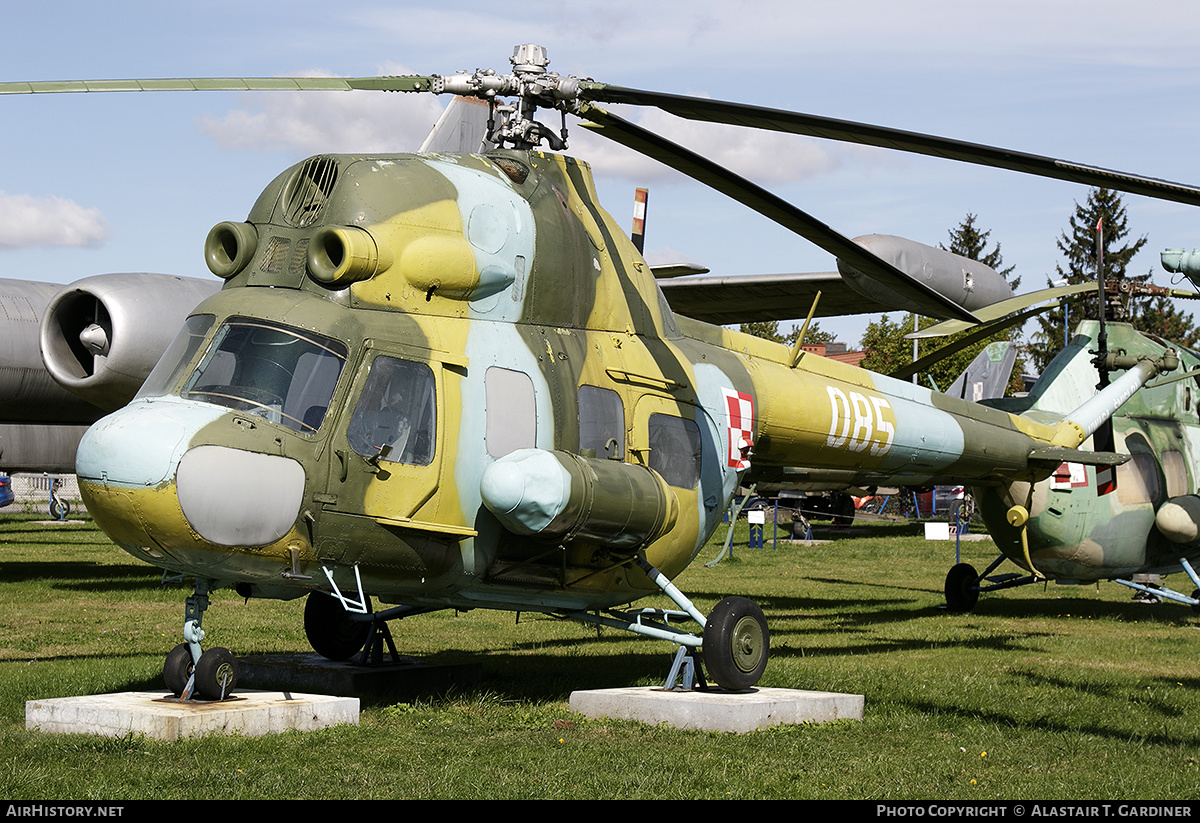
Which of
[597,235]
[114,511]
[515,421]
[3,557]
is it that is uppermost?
[597,235]

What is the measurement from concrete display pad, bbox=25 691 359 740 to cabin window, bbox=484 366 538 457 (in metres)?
2.00

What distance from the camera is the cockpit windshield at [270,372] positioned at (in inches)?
301

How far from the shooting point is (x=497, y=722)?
27.9ft

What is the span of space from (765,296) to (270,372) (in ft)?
44.7

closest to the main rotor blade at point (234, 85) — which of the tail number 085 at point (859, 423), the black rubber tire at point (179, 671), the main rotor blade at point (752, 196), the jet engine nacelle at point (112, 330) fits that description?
the main rotor blade at point (752, 196)

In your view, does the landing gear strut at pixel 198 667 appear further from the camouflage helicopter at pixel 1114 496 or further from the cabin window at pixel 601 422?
the camouflage helicopter at pixel 1114 496

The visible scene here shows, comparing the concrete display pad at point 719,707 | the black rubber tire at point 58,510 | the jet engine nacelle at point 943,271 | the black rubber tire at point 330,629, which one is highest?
the jet engine nacelle at point 943,271

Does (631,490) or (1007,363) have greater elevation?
(1007,363)

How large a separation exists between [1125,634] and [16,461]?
1843 centimetres

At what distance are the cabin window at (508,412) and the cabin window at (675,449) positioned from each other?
1268 mm

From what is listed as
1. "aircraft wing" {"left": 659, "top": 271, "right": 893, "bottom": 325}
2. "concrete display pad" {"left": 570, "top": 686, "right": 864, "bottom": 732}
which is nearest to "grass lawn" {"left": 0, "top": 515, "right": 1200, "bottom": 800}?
"concrete display pad" {"left": 570, "top": 686, "right": 864, "bottom": 732}

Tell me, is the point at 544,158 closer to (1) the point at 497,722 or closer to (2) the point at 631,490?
(2) the point at 631,490

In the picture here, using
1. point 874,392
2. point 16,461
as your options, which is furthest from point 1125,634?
point 16,461

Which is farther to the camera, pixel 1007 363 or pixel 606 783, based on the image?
pixel 1007 363
